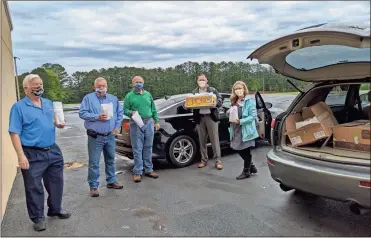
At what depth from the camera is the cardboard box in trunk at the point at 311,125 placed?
418cm

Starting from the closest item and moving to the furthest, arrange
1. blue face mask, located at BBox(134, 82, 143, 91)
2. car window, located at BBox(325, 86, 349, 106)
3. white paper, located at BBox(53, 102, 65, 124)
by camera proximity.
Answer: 1. white paper, located at BBox(53, 102, 65, 124)
2. car window, located at BBox(325, 86, 349, 106)
3. blue face mask, located at BBox(134, 82, 143, 91)

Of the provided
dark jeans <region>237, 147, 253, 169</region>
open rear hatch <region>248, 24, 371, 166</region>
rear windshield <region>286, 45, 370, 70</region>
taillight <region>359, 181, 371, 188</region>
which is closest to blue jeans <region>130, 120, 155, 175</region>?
dark jeans <region>237, 147, 253, 169</region>

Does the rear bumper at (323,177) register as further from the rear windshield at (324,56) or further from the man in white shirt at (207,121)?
the man in white shirt at (207,121)

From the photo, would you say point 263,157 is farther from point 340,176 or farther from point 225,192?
point 340,176

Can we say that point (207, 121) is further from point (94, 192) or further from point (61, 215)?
point (61, 215)

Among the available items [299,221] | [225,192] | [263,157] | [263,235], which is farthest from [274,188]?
[263,157]

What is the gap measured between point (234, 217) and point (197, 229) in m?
0.54

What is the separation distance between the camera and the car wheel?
659cm

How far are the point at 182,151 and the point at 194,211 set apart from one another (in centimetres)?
248

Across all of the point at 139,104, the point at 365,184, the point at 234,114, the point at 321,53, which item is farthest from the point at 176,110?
the point at 365,184

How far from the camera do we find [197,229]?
3.76m

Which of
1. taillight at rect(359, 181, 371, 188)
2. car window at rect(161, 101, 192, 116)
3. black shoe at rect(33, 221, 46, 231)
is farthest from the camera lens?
car window at rect(161, 101, 192, 116)

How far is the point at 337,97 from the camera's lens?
15.9ft

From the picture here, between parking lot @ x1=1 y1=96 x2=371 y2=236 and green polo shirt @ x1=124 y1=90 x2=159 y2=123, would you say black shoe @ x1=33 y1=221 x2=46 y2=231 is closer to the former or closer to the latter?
parking lot @ x1=1 y1=96 x2=371 y2=236
